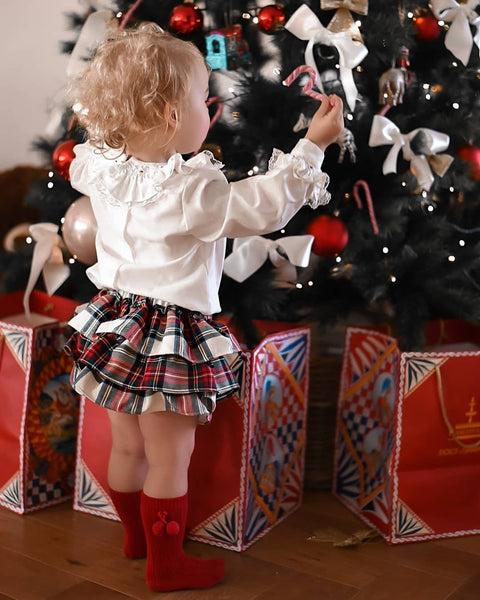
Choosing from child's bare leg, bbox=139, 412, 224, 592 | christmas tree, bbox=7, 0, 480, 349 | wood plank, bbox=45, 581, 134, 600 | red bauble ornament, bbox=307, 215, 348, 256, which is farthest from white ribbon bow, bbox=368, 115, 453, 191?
wood plank, bbox=45, 581, 134, 600

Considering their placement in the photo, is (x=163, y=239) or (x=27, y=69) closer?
(x=163, y=239)

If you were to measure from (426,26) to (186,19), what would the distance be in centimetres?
46

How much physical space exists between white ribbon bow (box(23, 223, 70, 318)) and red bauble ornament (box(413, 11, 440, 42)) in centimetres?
81

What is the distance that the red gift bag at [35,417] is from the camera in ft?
5.11

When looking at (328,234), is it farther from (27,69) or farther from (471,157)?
(27,69)

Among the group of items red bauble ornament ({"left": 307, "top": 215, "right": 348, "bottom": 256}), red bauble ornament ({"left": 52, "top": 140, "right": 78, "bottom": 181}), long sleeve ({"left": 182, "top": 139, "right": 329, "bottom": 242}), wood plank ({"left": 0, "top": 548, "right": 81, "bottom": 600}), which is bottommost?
wood plank ({"left": 0, "top": 548, "right": 81, "bottom": 600})

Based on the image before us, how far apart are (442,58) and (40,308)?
98cm

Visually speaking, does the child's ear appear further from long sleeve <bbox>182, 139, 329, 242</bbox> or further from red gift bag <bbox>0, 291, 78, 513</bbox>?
red gift bag <bbox>0, 291, 78, 513</bbox>

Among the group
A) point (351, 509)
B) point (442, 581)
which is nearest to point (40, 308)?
point (351, 509)

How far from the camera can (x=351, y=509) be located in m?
1.62

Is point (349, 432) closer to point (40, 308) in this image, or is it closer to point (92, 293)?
point (92, 293)

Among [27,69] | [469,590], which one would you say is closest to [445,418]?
[469,590]

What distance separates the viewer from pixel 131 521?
141cm

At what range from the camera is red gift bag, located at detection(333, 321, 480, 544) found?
1.46 m
